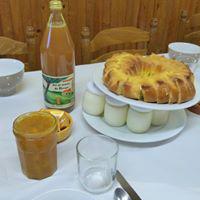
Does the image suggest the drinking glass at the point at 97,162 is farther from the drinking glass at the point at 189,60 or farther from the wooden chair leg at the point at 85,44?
the wooden chair leg at the point at 85,44

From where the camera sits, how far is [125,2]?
190 cm

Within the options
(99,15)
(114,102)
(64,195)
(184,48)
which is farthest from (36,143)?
(99,15)

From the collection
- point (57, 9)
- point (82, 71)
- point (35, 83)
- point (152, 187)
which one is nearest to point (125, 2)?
point (82, 71)

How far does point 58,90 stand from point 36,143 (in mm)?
208

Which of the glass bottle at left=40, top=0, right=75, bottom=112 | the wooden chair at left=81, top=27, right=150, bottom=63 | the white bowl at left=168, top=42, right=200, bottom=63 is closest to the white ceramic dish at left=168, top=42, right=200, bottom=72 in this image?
the white bowl at left=168, top=42, right=200, bottom=63

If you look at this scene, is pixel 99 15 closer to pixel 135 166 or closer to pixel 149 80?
pixel 149 80

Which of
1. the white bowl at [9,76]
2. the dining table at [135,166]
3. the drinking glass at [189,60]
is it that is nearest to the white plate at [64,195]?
the dining table at [135,166]

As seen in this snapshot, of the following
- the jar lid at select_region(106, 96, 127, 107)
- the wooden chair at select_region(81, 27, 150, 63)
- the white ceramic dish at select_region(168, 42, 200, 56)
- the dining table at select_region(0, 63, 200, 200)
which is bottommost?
the dining table at select_region(0, 63, 200, 200)

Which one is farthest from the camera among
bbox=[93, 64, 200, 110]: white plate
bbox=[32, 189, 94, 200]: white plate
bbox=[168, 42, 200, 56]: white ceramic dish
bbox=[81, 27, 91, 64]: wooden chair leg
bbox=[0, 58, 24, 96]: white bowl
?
bbox=[81, 27, 91, 64]: wooden chair leg

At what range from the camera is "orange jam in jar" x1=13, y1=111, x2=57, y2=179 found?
568mm

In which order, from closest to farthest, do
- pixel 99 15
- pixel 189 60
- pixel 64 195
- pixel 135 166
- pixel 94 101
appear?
pixel 64 195 < pixel 135 166 < pixel 94 101 < pixel 189 60 < pixel 99 15

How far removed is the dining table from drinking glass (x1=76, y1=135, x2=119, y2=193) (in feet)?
0.05

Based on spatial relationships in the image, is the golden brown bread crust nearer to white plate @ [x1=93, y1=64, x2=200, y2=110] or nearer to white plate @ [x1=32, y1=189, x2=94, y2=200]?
white plate @ [x1=93, y1=64, x2=200, y2=110]

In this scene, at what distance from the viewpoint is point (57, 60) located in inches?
29.4
